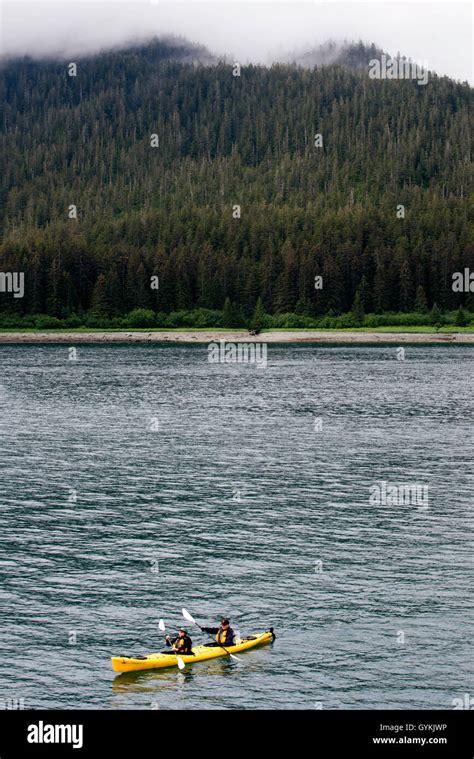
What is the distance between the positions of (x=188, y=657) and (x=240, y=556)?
13579mm

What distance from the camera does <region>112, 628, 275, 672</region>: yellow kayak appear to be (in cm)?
3900

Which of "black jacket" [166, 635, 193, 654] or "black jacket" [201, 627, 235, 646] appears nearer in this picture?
"black jacket" [166, 635, 193, 654]

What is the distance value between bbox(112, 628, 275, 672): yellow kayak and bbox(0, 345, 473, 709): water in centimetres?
41

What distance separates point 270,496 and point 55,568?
2174cm

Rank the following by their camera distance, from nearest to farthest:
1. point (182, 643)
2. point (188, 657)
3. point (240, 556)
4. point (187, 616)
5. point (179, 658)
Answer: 1. point (179, 658)
2. point (182, 643)
3. point (188, 657)
4. point (187, 616)
5. point (240, 556)

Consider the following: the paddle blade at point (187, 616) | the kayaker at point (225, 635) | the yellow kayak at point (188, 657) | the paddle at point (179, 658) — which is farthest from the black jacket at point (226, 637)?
the paddle at point (179, 658)

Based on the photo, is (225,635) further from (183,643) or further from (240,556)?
(240,556)

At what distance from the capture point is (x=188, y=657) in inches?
1614

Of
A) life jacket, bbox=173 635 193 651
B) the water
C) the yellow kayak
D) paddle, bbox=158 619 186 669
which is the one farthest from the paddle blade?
life jacket, bbox=173 635 193 651

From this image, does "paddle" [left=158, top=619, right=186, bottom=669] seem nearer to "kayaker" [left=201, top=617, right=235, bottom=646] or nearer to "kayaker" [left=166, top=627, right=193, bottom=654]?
"kayaker" [left=166, top=627, right=193, bottom=654]

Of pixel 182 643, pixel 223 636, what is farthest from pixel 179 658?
pixel 223 636

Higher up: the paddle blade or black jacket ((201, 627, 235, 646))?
the paddle blade

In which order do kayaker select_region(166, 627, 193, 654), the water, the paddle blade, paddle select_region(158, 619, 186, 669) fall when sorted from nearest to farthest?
1. the water
2. paddle select_region(158, 619, 186, 669)
3. kayaker select_region(166, 627, 193, 654)
4. the paddle blade
